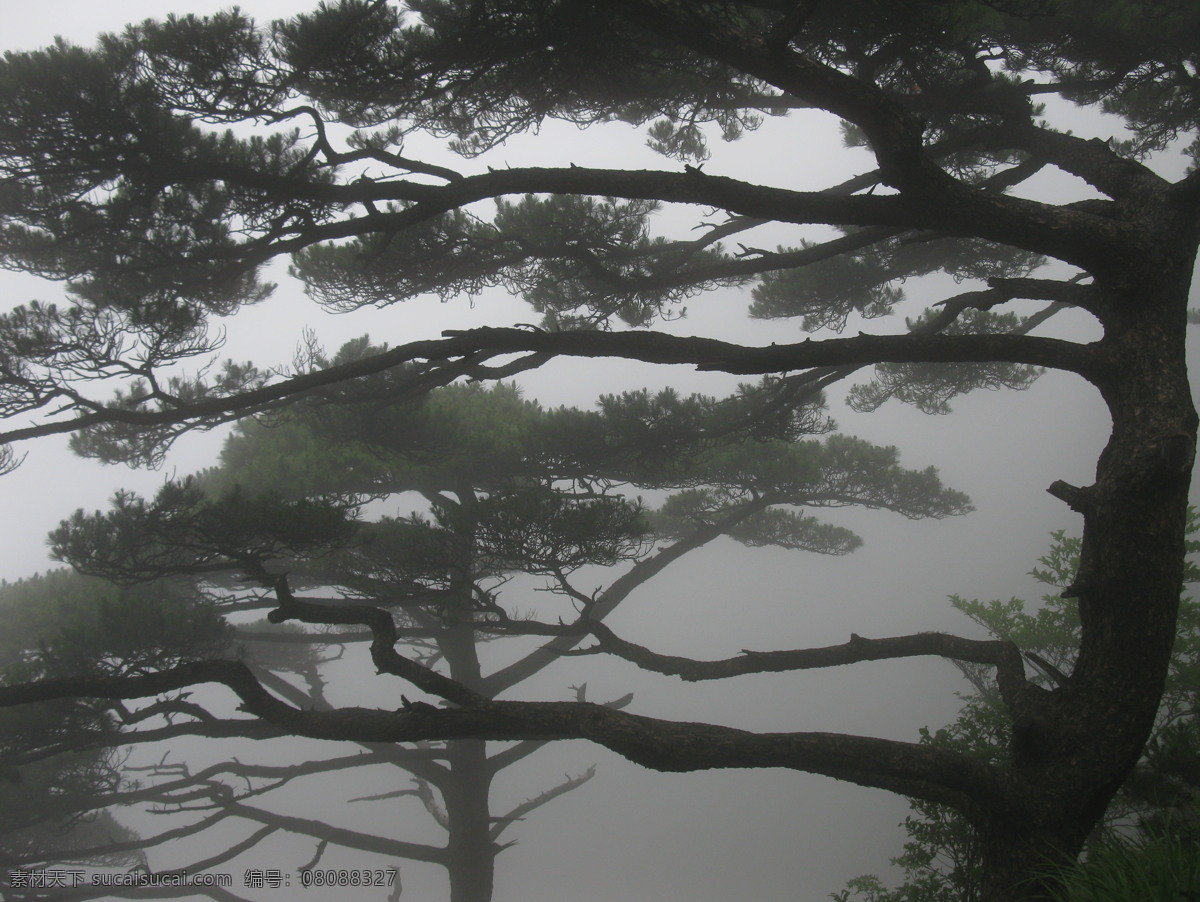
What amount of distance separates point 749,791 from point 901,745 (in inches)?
161

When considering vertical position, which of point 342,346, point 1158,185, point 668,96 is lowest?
point 1158,185

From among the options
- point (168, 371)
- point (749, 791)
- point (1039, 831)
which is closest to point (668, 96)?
point (1039, 831)

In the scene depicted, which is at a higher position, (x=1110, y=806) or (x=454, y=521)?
(x=454, y=521)

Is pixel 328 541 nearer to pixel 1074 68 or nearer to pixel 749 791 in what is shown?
pixel 1074 68

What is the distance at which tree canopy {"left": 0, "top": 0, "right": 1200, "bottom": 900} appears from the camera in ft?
5.79

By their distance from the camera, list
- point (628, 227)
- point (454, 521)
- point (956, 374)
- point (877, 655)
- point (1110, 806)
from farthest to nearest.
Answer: point (956, 374), point (454, 521), point (628, 227), point (1110, 806), point (877, 655)

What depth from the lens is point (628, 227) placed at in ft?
10.2

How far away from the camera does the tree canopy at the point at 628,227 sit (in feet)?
5.79

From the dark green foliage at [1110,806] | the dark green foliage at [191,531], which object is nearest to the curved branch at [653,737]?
the dark green foliage at [1110,806]

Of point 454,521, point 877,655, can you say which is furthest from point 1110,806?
point 454,521

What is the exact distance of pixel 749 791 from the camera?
214 inches

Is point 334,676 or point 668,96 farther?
point 334,676

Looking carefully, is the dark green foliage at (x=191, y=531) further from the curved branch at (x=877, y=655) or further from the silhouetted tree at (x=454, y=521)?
the curved branch at (x=877, y=655)

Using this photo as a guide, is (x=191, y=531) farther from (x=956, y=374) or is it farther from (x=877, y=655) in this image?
(x=956, y=374)
